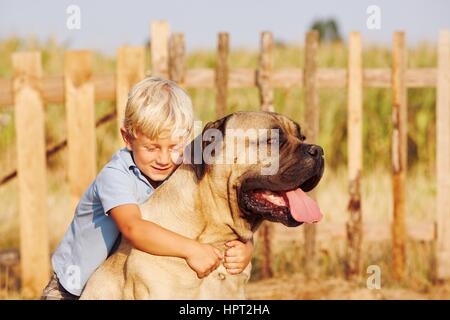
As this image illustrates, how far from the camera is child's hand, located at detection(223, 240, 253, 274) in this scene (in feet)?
12.8

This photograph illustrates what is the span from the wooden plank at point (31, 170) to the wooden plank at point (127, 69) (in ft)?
2.23

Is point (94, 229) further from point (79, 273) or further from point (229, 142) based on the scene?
point (229, 142)

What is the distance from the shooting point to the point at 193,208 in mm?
3828

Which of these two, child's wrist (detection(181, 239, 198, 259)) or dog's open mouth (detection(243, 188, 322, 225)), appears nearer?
child's wrist (detection(181, 239, 198, 259))

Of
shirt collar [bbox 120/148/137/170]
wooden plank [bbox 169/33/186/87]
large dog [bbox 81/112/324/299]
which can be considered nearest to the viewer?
large dog [bbox 81/112/324/299]

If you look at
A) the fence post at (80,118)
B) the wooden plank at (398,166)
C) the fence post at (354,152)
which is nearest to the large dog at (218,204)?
the fence post at (80,118)

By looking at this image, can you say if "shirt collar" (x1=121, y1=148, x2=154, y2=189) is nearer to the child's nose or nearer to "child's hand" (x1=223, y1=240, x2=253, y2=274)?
the child's nose

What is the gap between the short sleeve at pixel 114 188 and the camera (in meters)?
3.85

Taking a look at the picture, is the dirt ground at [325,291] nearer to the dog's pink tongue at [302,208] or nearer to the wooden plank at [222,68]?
the wooden plank at [222,68]

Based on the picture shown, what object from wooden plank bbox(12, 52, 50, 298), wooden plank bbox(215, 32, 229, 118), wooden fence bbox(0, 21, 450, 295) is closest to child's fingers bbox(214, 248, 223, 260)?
wooden fence bbox(0, 21, 450, 295)

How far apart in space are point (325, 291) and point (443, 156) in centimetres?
174

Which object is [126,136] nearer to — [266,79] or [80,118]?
[80,118]

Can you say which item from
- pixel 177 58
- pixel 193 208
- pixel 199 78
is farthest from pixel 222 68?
pixel 193 208

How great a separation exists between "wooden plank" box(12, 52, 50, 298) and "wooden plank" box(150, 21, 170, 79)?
1026 mm
